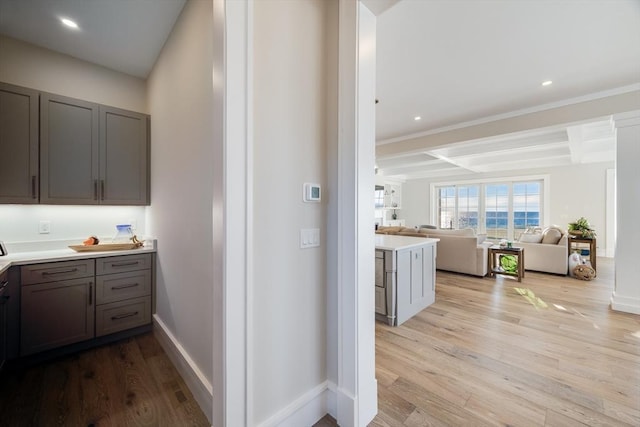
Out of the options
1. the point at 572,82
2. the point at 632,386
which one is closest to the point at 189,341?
the point at 632,386

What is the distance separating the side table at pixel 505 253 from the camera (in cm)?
436

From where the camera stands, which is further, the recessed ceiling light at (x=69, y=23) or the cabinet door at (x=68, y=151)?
the cabinet door at (x=68, y=151)

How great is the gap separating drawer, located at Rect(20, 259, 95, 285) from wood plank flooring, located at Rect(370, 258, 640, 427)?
250cm

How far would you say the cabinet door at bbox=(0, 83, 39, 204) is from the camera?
6.61ft

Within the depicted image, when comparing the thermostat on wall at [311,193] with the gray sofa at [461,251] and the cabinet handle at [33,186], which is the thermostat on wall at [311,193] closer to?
the cabinet handle at [33,186]

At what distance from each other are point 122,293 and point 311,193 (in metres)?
2.16

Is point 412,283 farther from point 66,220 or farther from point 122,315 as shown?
point 66,220

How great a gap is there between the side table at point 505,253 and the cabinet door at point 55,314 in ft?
18.5

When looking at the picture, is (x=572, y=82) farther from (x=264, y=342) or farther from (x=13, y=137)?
(x=13, y=137)

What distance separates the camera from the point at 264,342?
1279 millimetres

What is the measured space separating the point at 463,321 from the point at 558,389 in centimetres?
107

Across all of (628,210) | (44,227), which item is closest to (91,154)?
(44,227)

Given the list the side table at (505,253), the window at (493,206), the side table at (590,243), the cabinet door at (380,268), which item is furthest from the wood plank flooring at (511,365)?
the window at (493,206)

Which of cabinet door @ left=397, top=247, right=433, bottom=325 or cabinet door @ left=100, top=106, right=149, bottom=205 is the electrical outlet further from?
cabinet door @ left=397, top=247, right=433, bottom=325
